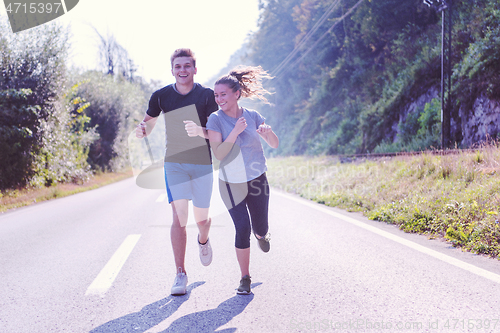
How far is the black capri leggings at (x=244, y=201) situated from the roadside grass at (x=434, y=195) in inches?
104

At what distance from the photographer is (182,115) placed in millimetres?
3525

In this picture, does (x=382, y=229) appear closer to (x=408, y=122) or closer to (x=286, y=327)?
(x=286, y=327)

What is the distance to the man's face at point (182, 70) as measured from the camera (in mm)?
3490

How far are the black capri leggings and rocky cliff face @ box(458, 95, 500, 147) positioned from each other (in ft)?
33.8

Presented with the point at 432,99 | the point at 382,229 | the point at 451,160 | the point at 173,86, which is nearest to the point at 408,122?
the point at 432,99

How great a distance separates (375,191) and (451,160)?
1670mm

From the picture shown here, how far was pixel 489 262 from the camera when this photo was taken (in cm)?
370

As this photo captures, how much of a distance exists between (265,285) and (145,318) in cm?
116

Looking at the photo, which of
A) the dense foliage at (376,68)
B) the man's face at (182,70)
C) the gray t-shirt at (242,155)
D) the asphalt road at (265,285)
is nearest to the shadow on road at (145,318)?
the asphalt road at (265,285)

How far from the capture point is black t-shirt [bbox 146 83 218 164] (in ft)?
11.6

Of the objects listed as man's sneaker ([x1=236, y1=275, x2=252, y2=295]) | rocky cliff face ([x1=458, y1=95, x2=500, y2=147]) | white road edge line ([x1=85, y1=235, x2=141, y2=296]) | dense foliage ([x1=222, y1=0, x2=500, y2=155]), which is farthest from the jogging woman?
dense foliage ([x1=222, y1=0, x2=500, y2=155])

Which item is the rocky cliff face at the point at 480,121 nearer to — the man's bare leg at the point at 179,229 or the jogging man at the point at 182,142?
the jogging man at the point at 182,142

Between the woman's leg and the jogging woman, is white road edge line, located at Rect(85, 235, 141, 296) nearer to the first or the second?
the jogging woman

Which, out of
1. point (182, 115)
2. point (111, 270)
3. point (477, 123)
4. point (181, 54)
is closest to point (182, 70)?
point (181, 54)
